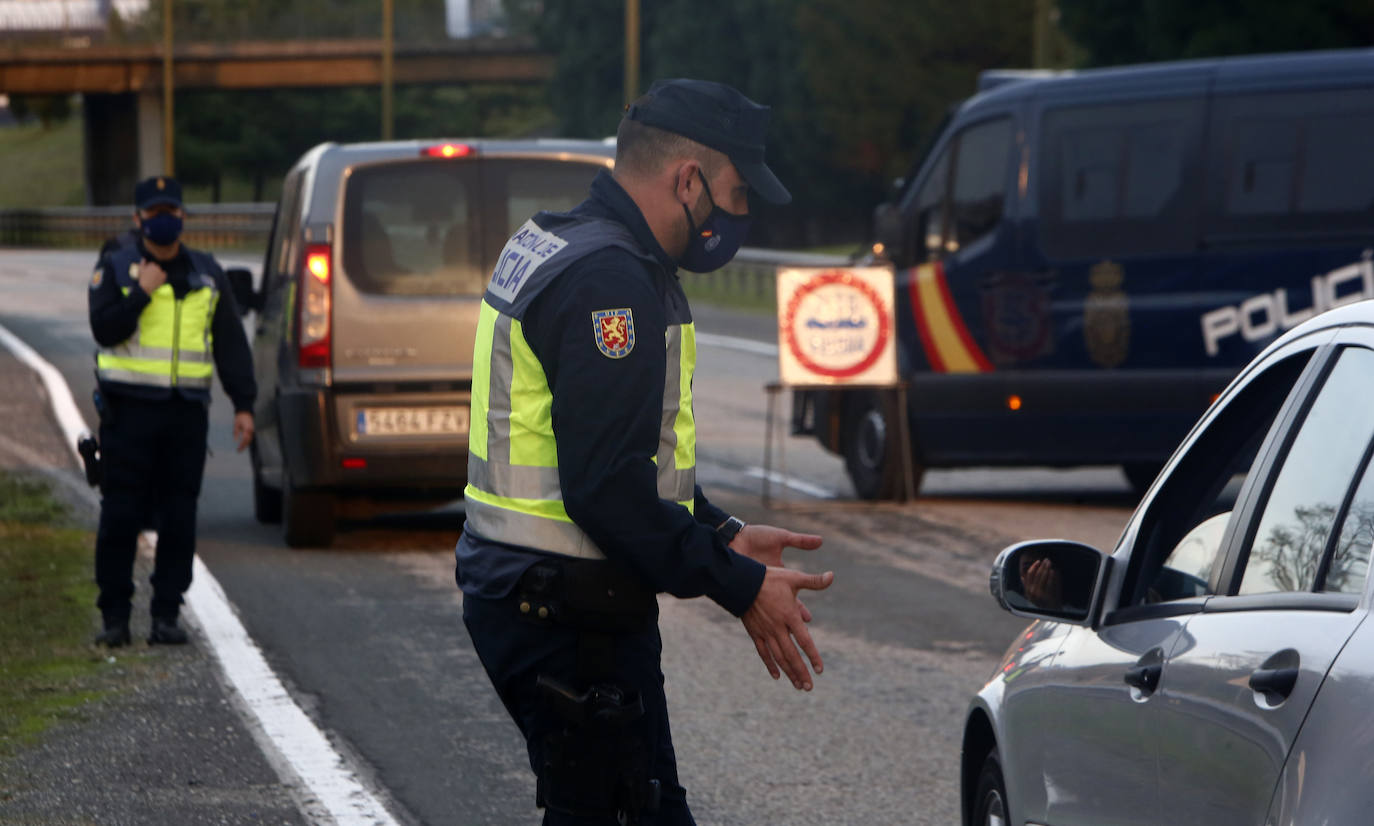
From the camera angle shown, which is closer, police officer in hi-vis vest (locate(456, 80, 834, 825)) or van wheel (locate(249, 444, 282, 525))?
police officer in hi-vis vest (locate(456, 80, 834, 825))

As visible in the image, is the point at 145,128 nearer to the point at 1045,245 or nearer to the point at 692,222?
the point at 1045,245

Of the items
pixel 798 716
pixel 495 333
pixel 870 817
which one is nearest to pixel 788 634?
pixel 495 333

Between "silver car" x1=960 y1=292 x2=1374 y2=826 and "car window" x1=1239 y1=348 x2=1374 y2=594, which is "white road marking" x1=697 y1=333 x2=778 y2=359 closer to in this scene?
"silver car" x1=960 y1=292 x2=1374 y2=826

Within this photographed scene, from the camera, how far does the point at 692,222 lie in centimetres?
380

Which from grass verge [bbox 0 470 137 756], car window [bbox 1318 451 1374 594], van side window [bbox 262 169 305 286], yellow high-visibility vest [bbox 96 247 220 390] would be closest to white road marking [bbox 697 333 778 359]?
van side window [bbox 262 169 305 286]

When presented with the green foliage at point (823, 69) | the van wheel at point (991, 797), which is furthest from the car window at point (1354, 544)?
the green foliage at point (823, 69)

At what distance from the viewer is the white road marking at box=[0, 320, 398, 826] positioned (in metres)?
6.05

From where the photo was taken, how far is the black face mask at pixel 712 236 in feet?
12.5

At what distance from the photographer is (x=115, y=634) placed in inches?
332

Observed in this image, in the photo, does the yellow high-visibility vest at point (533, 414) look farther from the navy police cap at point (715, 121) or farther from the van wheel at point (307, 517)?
the van wheel at point (307, 517)

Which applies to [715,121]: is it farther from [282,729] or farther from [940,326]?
[940,326]

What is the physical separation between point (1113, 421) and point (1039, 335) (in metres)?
0.65

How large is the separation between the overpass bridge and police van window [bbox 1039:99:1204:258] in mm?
74174

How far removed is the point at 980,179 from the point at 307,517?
4487 millimetres
